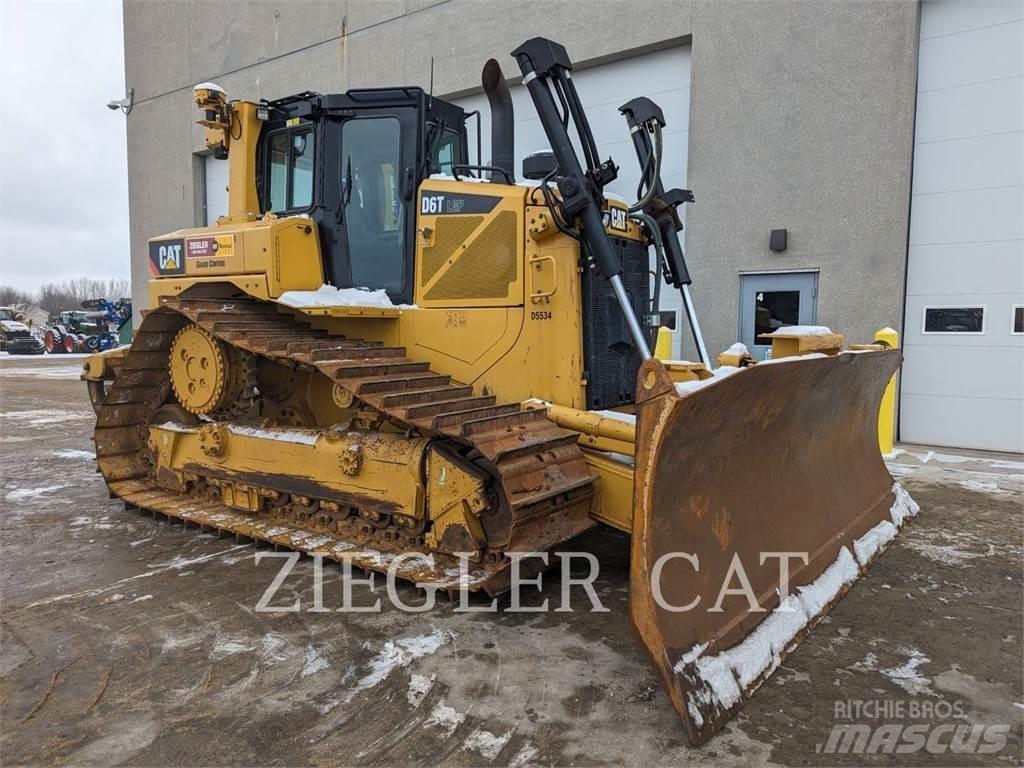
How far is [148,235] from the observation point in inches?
736

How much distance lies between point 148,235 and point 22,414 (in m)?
8.53

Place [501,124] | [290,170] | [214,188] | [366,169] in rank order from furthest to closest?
[214,188] → [501,124] → [290,170] → [366,169]

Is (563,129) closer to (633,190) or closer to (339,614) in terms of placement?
(339,614)

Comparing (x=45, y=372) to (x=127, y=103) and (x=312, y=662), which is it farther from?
(x=312, y=662)

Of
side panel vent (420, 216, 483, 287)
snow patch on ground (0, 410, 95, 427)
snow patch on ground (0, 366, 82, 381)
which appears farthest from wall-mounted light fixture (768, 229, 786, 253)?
snow patch on ground (0, 366, 82, 381)

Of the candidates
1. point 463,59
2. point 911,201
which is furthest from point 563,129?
point 463,59

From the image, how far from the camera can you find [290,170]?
17.9ft

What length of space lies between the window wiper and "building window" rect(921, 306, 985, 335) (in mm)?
7137

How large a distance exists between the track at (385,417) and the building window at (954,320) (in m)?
6.60

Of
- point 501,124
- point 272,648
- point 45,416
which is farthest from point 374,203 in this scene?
point 45,416

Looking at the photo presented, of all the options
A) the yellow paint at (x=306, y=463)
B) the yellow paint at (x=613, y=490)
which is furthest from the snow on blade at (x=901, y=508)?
the yellow paint at (x=306, y=463)

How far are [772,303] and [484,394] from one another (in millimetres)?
6026

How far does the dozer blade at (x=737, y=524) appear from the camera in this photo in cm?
265

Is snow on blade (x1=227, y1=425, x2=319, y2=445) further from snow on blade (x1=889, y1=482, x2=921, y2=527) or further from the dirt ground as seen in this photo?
snow on blade (x1=889, y1=482, x2=921, y2=527)
